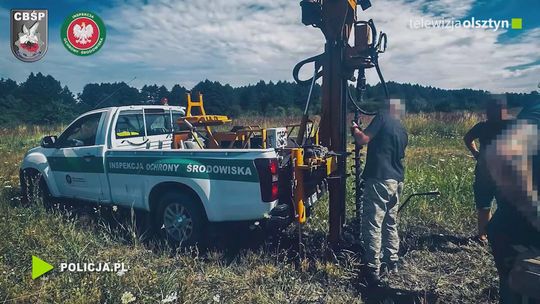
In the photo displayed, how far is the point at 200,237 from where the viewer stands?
13.7 ft

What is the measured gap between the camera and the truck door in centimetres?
497

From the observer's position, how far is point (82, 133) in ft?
17.5

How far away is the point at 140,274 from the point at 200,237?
2.91 feet

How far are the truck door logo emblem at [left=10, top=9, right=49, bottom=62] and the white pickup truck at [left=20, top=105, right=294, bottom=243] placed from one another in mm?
1557

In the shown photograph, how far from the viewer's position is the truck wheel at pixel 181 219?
4176mm

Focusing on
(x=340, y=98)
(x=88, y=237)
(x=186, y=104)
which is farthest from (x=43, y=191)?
(x=340, y=98)

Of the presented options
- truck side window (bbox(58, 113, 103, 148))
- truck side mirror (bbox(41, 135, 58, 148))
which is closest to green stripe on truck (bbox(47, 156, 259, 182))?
truck side window (bbox(58, 113, 103, 148))

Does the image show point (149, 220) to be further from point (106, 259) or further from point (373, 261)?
point (373, 261)

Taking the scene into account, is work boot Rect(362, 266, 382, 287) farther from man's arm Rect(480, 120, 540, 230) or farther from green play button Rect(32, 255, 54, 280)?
green play button Rect(32, 255, 54, 280)

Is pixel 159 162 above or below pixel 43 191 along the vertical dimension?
above

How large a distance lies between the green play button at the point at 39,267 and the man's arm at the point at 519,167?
3.81 m

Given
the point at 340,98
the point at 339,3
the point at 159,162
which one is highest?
the point at 339,3

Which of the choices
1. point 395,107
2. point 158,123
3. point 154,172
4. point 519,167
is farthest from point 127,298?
point 158,123

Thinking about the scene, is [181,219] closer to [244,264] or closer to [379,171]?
[244,264]
